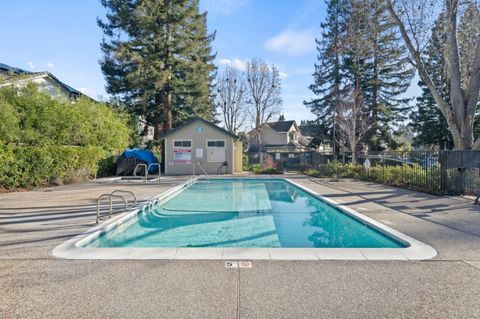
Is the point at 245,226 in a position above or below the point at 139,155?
below

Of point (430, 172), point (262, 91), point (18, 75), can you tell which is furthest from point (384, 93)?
point (18, 75)

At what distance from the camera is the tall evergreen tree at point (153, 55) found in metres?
22.8

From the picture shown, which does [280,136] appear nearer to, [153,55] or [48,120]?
[153,55]

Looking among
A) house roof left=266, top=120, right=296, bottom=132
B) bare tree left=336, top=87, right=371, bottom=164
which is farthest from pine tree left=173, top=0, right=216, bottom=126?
house roof left=266, top=120, right=296, bottom=132

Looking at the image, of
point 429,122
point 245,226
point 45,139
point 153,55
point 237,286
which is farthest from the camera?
point 429,122

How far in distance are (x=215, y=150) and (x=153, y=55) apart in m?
8.88

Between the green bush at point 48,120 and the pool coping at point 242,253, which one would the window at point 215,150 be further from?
the pool coping at point 242,253

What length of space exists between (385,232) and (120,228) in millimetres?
5185

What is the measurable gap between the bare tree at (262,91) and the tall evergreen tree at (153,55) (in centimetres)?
942

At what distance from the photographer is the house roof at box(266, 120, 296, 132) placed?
40.7 meters

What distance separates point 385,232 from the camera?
218 inches

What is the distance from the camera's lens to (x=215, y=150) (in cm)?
2120

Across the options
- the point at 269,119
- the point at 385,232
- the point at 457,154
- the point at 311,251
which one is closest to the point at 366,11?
the point at 457,154

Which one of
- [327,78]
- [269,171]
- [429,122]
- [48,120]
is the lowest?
[269,171]
